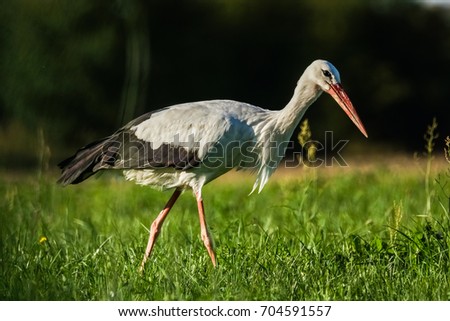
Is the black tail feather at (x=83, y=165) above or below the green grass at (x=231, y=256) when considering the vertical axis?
above

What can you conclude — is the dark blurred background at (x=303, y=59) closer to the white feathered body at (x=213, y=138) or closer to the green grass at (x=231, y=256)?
the green grass at (x=231, y=256)

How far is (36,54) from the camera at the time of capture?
7.13 meters

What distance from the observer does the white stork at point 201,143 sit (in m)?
4.83

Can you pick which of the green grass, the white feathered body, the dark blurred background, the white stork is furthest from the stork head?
the dark blurred background

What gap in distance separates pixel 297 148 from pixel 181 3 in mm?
3488

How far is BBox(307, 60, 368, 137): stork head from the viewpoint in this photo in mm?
4848

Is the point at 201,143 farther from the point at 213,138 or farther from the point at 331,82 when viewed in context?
the point at 331,82

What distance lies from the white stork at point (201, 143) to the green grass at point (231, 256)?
29 cm

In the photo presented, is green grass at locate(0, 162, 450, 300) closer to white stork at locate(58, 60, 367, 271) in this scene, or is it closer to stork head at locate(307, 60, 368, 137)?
white stork at locate(58, 60, 367, 271)

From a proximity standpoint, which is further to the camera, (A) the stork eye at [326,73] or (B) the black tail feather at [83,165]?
(B) the black tail feather at [83,165]

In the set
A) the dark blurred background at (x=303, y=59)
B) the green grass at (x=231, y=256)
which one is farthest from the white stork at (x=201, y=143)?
the dark blurred background at (x=303, y=59)

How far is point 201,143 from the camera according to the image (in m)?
4.84
